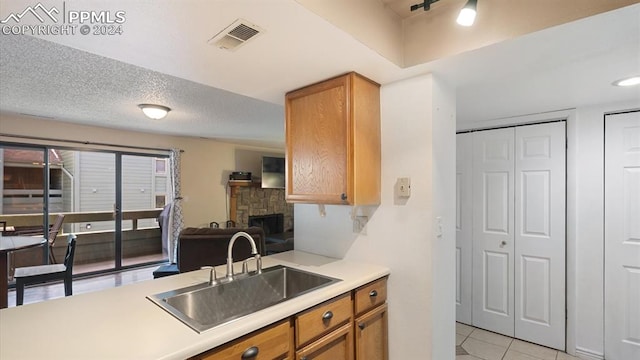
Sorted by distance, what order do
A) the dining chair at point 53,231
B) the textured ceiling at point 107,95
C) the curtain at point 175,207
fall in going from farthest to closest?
the curtain at point 175,207
the dining chair at point 53,231
the textured ceiling at point 107,95

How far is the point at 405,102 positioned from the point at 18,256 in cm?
574

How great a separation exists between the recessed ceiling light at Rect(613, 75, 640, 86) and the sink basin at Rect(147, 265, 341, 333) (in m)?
2.15

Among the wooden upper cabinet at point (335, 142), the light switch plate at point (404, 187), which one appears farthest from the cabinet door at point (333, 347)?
the light switch plate at point (404, 187)

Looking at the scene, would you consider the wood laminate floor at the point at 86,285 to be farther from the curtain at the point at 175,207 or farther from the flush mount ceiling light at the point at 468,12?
the flush mount ceiling light at the point at 468,12

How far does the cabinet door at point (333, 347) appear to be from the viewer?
54.8 inches

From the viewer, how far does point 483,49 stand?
4.67 ft

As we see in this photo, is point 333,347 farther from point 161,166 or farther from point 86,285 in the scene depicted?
point 161,166

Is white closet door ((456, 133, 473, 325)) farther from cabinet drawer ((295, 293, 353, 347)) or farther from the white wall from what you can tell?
cabinet drawer ((295, 293, 353, 347))

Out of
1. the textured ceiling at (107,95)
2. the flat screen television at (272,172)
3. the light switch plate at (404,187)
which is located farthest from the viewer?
the flat screen television at (272,172)

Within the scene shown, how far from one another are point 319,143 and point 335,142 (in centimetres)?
13

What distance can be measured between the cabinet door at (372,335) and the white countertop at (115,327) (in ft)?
1.02

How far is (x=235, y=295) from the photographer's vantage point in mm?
1702

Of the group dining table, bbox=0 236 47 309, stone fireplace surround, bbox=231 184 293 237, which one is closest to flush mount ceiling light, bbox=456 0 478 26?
dining table, bbox=0 236 47 309

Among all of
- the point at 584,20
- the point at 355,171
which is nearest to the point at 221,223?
the point at 355,171
